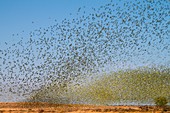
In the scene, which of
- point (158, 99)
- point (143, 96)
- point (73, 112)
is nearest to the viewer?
point (73, 112)

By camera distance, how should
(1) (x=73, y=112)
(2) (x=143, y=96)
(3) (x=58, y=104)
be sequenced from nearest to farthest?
(1) (x=73, y=112) → (2) (x=143, y=96) → (3) (x=58, y=104)

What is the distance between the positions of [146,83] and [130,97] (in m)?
4.10

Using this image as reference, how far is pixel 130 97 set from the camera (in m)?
62.7

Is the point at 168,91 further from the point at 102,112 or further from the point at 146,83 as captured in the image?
the point at 102,112

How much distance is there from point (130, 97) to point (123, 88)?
2434 mm

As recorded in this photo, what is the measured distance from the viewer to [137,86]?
64.1 meters

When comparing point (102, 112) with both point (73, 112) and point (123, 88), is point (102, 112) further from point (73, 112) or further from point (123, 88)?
point (123, 88)

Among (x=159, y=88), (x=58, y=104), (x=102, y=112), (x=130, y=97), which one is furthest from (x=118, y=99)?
(x=102, y=112)

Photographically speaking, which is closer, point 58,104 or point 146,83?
point 146,83

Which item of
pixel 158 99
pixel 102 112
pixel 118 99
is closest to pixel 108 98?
pixel 118 99

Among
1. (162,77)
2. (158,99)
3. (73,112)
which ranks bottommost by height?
(73,112)

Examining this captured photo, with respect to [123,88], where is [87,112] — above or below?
below

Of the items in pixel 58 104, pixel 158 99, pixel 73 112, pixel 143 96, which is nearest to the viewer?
pixel 73 112

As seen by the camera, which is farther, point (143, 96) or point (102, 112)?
point (143, 96)
